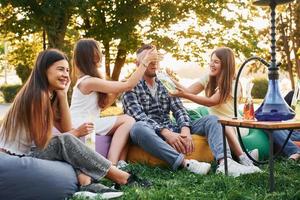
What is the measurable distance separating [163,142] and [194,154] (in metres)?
0.41

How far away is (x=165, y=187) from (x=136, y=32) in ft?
37.4

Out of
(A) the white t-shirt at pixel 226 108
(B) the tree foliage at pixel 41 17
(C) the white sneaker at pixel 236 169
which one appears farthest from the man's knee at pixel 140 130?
(B) the tree foliage at pixel 41 17

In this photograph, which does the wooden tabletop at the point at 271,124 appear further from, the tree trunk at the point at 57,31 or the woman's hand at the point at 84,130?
the tree trunk at the point at 57,31

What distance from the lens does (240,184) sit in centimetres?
354

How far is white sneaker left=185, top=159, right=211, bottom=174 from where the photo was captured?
407 cm

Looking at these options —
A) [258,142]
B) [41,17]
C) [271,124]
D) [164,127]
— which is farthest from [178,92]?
[41,17]

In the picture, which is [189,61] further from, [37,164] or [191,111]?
[37,164]

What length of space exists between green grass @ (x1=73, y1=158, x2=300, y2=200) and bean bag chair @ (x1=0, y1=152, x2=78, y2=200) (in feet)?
1.28

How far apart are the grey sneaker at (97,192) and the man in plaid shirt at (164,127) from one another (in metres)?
0.96

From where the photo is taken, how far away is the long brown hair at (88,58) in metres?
4.27

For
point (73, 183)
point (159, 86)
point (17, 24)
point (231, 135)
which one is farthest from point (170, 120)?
point (17, 24)

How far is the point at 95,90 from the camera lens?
4.29 metres

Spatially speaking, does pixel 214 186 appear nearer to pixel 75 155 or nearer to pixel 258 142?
pixel 75 155

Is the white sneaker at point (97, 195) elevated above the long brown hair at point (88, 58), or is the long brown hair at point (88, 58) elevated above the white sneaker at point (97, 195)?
the long brown hair at point (88, 58)
